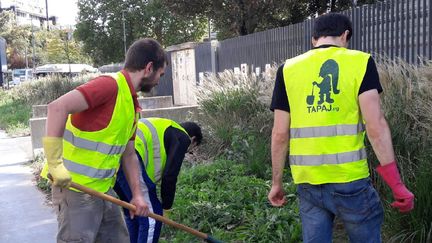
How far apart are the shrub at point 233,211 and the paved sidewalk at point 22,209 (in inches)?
54.5

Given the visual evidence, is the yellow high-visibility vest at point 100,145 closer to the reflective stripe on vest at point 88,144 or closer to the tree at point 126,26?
the reflective stripe on vest at point 88,144

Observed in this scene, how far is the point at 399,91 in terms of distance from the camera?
17.4 ft

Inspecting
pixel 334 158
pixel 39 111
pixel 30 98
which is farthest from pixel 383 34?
pixel 30 98

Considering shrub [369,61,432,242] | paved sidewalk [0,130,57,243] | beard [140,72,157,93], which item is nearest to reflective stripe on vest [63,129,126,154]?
beard [140,72,157,93]

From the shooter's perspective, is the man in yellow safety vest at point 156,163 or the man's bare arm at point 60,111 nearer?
the man's bare arm at point 60,111

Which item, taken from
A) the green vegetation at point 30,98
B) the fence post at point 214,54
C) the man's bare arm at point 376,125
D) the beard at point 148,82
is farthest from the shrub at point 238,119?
the green vegetation at point 30,98

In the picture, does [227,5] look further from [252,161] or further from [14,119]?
[252,161]

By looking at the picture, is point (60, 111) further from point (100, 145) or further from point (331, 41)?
point (331, 41)

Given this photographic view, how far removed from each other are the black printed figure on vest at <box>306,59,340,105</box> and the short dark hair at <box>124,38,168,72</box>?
99 cm

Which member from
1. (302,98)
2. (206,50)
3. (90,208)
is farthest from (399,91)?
(206,50)

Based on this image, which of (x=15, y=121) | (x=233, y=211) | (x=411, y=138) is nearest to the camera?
A: (x=411, y=138)

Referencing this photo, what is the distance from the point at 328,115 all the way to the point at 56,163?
147 cm

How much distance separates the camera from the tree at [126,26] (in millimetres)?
31047

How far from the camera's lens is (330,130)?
2.83 metres
